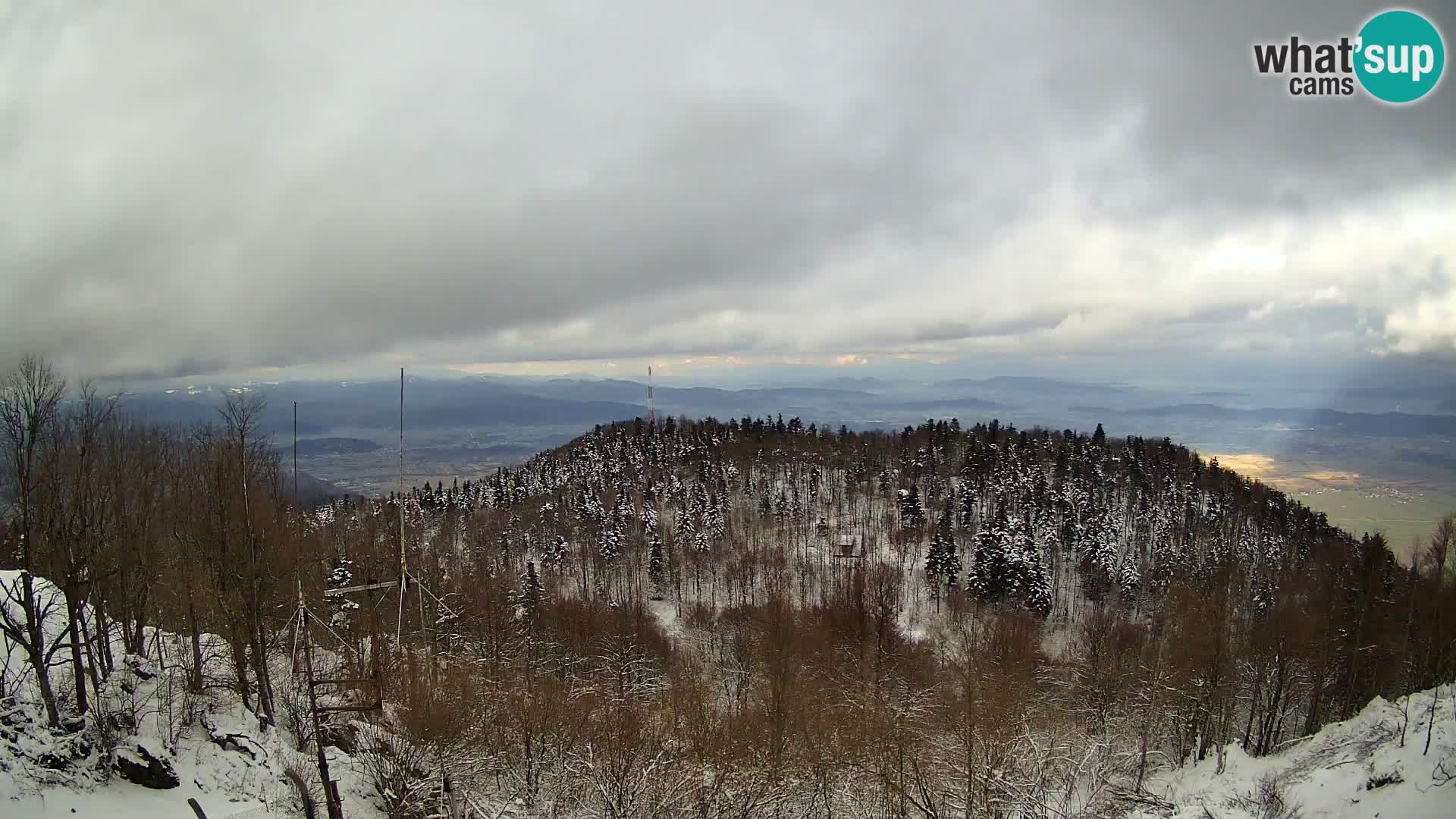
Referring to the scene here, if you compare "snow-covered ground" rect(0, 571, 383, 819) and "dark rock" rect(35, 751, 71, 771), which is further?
"dark rock" rect(35, 751, 71, 771)

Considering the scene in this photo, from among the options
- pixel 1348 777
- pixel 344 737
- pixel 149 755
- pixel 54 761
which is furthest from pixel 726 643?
pixel 54 761

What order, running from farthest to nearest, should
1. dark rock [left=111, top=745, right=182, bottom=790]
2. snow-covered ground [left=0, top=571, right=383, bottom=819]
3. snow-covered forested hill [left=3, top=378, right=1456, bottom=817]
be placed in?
snow-covered forested hill [left=3, top=378, right=1456, bottom=817] → dark rock [left=111, top=745, right=182, bottom=790] → snow-covered ground [left=0, top=571, right=383, bottom=819]

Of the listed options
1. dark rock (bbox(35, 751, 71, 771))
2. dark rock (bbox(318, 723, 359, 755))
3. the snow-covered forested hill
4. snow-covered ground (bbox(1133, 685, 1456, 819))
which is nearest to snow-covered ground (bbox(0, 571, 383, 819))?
dark rock (bbox(35, 751, 71, 771))

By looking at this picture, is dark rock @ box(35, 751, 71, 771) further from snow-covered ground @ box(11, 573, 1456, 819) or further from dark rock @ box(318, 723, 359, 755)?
dark rock @ box(318, 723, 359, 755)

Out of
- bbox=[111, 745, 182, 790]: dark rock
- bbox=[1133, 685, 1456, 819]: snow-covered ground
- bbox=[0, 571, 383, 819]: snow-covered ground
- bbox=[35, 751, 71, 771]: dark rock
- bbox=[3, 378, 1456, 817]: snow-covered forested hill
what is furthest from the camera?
bbox=[3, 378, 1456, 817]: snow-covered forested hill

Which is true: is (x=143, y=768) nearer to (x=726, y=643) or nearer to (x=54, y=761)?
(x=54, y=761)

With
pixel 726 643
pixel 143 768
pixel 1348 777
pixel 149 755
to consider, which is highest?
pixel 149 755

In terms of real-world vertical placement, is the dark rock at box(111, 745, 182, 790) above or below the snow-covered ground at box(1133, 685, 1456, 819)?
above

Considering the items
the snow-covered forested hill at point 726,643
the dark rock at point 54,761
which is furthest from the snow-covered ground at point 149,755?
the snow-covered forested hill at point 726,643
